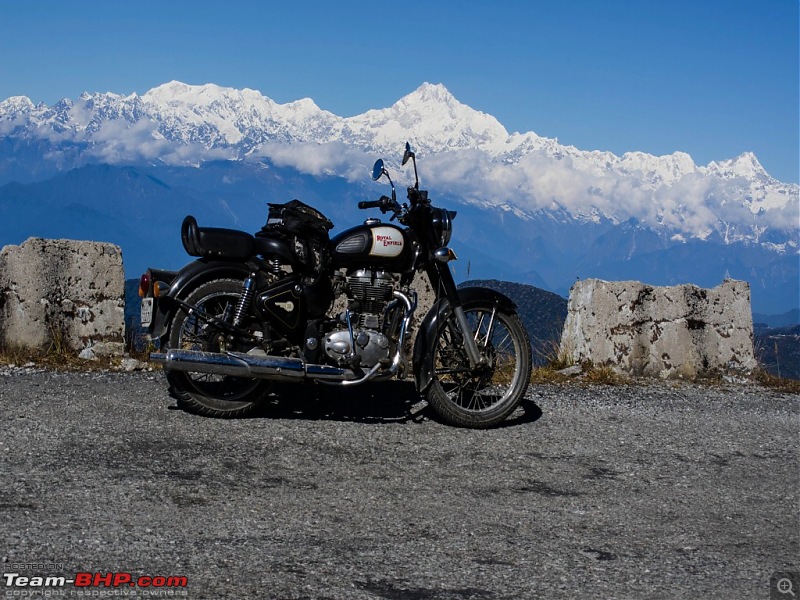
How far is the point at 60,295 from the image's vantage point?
7.44 m

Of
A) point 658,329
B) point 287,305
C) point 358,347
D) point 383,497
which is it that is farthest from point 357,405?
point 658,329

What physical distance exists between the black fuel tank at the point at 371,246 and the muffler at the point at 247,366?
0.71 meters

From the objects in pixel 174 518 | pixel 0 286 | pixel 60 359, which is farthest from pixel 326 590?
pixel 0 286

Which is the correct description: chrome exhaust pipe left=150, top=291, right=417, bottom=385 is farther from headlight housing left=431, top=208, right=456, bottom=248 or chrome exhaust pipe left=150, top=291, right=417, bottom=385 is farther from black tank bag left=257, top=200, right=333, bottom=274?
black tank bag left=257, top=200, right=333, bottom=274

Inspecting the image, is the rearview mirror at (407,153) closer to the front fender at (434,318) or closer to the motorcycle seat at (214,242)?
the front fender at (434,318)

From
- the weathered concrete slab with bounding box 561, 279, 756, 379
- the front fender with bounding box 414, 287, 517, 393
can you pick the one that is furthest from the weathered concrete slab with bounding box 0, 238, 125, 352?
the weathered concrete slab with bounding box 561, 279, 756, 379

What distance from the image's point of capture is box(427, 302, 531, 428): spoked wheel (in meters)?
5.81

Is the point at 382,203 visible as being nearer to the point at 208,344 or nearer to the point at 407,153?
the point at 407,153

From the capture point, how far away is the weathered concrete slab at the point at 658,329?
28.0 feet

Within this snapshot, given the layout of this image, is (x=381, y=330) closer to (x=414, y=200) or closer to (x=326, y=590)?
(x=414, y=200)

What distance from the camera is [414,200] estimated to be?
588 cm

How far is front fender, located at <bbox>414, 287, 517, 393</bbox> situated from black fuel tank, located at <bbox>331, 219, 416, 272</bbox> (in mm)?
436

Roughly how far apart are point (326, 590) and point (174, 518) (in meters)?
1.00

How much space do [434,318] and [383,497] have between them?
6.04 ft
